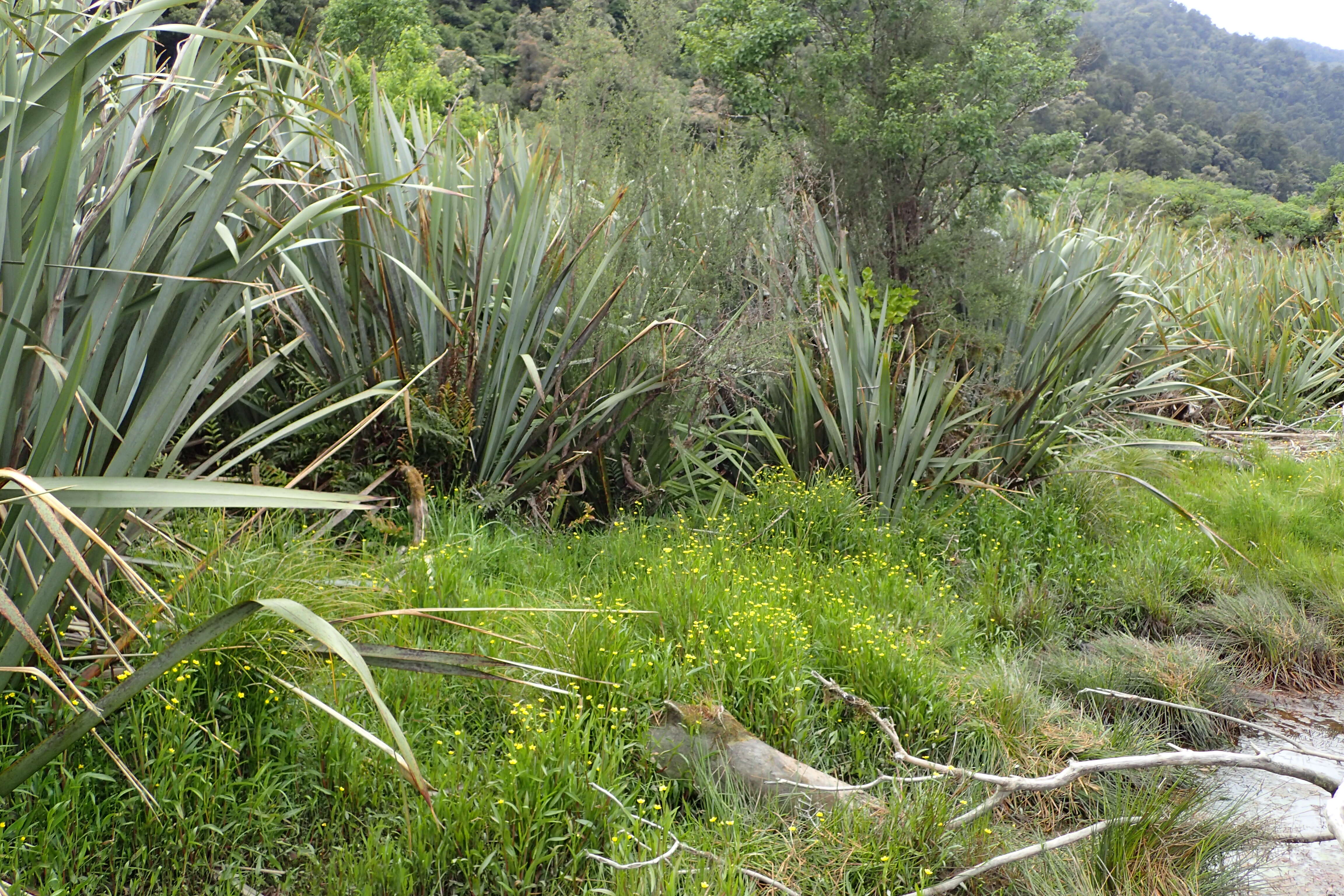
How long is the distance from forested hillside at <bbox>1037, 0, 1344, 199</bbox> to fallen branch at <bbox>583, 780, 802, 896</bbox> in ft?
27.9

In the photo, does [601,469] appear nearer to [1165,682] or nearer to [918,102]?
[1165,682]

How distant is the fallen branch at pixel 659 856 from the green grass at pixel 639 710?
3 centimetres

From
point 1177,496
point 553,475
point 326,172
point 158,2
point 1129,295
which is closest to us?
point 158,2

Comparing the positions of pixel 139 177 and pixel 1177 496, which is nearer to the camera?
pixel 139 177

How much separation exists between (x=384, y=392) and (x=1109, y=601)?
10.4 feet

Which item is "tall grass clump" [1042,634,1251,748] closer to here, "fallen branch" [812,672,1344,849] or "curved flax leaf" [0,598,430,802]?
"fallen branch" [812,672,1344,849]

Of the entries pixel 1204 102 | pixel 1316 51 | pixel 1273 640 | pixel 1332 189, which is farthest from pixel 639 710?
pixel 1316 51

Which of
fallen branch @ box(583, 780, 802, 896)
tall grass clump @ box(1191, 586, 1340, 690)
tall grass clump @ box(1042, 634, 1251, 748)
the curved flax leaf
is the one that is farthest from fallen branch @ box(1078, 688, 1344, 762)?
the curved flax leaf

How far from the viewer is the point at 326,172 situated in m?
3.59

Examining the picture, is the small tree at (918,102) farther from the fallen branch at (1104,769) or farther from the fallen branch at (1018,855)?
the fallen branch at (1018,855)

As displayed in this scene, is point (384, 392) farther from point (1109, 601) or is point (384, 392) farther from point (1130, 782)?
point (1109, 601)

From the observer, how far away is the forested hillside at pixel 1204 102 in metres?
37.0

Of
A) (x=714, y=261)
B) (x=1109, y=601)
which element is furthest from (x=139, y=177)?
(x=1109, y=601)

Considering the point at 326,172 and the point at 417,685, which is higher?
the point at 326,172
